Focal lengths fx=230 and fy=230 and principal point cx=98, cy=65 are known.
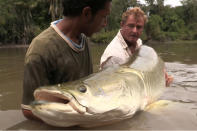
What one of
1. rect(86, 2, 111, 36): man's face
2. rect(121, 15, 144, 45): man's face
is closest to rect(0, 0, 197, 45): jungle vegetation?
rect(121, 15, 144, 45): man's face

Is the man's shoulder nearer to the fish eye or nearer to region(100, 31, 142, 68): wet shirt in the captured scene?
the fish eye

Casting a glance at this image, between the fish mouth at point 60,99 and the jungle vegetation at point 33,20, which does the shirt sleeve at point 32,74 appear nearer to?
the fish mouth at point 60,99

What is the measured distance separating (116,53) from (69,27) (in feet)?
4.62

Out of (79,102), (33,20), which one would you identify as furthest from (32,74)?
(33,20)

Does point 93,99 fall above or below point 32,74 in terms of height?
below

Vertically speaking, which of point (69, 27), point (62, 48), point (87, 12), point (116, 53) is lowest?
point (116, 53)

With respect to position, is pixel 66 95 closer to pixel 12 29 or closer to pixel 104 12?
pixel 104 12

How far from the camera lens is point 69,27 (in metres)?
2.23

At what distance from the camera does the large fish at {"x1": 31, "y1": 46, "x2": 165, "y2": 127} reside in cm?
153

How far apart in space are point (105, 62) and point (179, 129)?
158 centimetres

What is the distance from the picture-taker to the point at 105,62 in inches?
134

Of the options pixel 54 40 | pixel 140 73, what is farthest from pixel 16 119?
pixel 140 73

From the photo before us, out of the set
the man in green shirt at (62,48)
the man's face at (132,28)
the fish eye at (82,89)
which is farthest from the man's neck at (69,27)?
the man's face at (132,28)

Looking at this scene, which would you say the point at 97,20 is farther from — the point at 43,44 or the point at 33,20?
the point at 33,20
